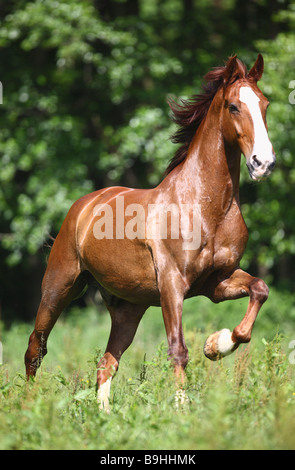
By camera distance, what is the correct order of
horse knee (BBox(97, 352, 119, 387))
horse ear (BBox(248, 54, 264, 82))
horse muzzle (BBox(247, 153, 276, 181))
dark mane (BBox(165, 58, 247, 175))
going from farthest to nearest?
horse knee (BBox(97, 352, 119, 387)), dark mane (BBox(165, 58, 247, 175)), horse ear (BBox(248, 54, 264, 82)), horse muzzle (BBox(247, 153, 276, 181))

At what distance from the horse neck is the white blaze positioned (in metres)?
0.33

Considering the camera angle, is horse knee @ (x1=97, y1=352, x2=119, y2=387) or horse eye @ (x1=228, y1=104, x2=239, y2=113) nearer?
horse eye @ (x1=228, y1=104, x2=239, y2=113)

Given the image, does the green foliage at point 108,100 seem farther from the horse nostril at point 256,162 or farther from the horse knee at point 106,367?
the horse nostril at point 256,162

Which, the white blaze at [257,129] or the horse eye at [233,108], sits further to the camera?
the horse eye at [233,108]

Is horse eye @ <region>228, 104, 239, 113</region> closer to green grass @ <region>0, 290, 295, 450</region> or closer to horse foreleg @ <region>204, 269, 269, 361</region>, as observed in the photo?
horse foreleg @ <region>204, 269, 269, 361</region>

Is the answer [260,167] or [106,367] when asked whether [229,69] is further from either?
[106,367]

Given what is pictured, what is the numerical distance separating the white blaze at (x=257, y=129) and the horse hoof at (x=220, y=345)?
1286mm

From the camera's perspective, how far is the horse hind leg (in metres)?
5.86

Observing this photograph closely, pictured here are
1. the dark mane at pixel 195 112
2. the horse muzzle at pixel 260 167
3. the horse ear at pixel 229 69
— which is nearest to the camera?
the horse muzzle at pixel 260 167

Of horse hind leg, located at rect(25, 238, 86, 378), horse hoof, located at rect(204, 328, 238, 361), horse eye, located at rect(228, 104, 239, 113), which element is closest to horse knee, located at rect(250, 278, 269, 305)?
horse hoof, located at rect(204, 328, 238, 361)

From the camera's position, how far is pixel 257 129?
14.4 feet

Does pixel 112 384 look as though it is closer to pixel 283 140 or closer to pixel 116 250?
pixel 116 250

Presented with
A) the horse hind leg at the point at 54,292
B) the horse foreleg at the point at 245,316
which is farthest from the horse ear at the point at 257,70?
the horse hind leg at the point at 54,292

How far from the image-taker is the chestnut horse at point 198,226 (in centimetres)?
455
